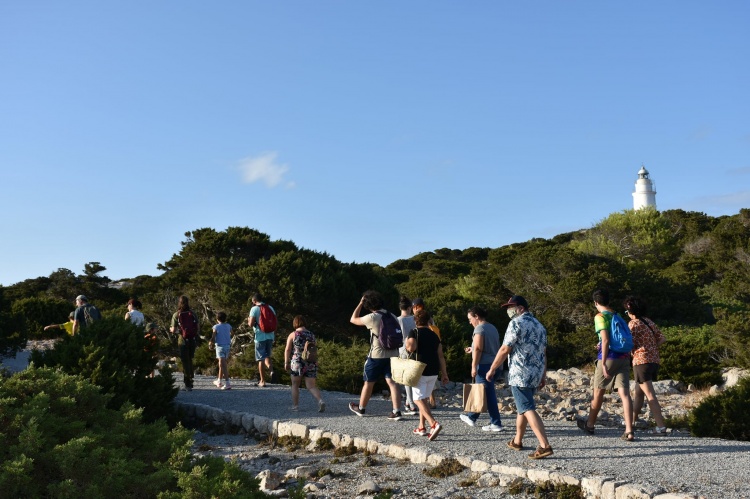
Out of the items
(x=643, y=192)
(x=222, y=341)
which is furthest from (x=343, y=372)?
(x=643, y=192)

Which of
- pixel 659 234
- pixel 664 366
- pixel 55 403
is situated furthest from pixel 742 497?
pixel 659 234

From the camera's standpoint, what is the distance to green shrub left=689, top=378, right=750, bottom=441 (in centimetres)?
915

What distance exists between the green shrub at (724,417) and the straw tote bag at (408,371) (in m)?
3.61

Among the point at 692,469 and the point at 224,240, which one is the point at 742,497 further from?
the point at 224,240

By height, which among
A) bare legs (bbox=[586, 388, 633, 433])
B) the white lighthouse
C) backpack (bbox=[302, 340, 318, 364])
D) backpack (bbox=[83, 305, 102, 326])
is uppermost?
the white lighthouse

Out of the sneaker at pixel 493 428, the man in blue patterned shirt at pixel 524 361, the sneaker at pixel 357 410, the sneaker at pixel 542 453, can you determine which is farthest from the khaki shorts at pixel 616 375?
the sneaker at pixel 357 410

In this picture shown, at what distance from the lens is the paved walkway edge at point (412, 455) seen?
19.6 ft

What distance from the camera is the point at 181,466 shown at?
5469 millimetres

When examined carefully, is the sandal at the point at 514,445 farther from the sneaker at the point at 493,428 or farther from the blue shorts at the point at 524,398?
the sneaker at the point at 493,428

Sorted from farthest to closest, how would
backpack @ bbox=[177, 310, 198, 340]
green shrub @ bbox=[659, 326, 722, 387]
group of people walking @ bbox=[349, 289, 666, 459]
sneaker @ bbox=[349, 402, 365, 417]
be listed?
green shrub @ bbox=[659, 326, 722, 387], backpack @ bbox=[177, 310, 198, 340], sneaker @ bbox=[349, 402, 365, 417], group of people walking @ bbox=[349, 289, 666, 459]

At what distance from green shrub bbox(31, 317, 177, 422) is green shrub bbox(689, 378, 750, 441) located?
699cm

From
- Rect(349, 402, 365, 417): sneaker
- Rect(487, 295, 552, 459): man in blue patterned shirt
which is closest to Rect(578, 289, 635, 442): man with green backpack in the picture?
Rect(487, 295, 552, 459): man in blue patterned shirt

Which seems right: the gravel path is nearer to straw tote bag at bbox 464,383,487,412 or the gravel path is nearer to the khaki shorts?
straw tote bag at bbox 464,383,487,412

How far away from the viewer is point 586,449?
768 cm
